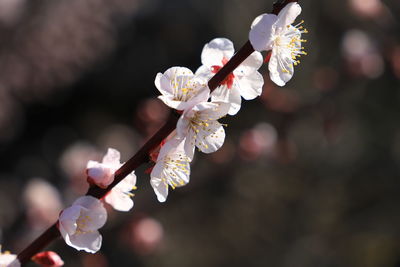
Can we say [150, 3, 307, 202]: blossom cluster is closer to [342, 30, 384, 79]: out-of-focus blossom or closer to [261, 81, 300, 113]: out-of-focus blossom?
[261, 81, 300, 113]: out-of-focus blossom

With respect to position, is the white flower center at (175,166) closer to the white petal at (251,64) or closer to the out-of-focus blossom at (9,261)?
the white petal at (251,64)

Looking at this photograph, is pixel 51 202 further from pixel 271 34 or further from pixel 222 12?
pixel 222 12

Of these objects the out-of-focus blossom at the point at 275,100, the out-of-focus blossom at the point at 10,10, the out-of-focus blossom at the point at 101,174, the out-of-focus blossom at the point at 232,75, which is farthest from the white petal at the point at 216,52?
the out-of-focus blossom at the point at 10,10

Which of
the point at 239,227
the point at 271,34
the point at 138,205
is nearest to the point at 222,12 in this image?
the point at 239,227

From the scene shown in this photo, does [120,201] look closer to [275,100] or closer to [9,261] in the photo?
[9,261]

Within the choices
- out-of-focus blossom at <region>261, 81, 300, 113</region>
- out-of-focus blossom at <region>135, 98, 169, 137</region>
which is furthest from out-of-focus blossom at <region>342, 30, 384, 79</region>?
out-of-focus blossom at <region>135, 98, 169, 137</region>
